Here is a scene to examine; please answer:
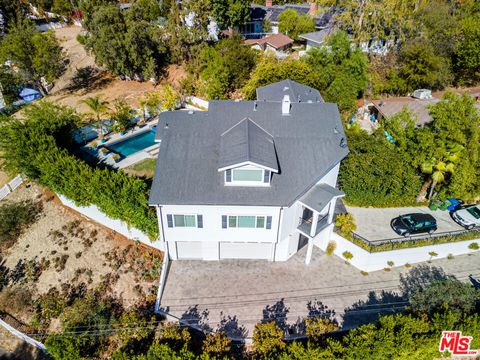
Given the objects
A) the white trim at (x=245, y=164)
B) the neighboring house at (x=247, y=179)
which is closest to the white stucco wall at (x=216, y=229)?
the neighboring house at (x=247, y=179)

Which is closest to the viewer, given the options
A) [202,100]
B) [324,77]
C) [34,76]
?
[324,77]

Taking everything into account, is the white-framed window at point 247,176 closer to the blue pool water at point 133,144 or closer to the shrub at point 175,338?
the shrub at point 175,338

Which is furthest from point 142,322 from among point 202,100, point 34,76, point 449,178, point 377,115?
point 34,76

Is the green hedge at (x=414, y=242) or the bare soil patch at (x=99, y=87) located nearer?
the green hedge at (x=414, y=242)

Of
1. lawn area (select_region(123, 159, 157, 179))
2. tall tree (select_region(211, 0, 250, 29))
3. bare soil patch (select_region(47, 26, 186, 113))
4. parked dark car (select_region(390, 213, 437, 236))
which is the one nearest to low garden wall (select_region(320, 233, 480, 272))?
parked dark car (select_region(390, 213, 437, 236))

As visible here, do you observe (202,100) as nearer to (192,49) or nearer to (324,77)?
(192,49)

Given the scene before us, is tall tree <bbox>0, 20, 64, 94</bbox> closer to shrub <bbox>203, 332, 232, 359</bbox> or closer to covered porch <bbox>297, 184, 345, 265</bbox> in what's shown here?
covered porch <bbox>297, 184, 345, 265</bbox>
